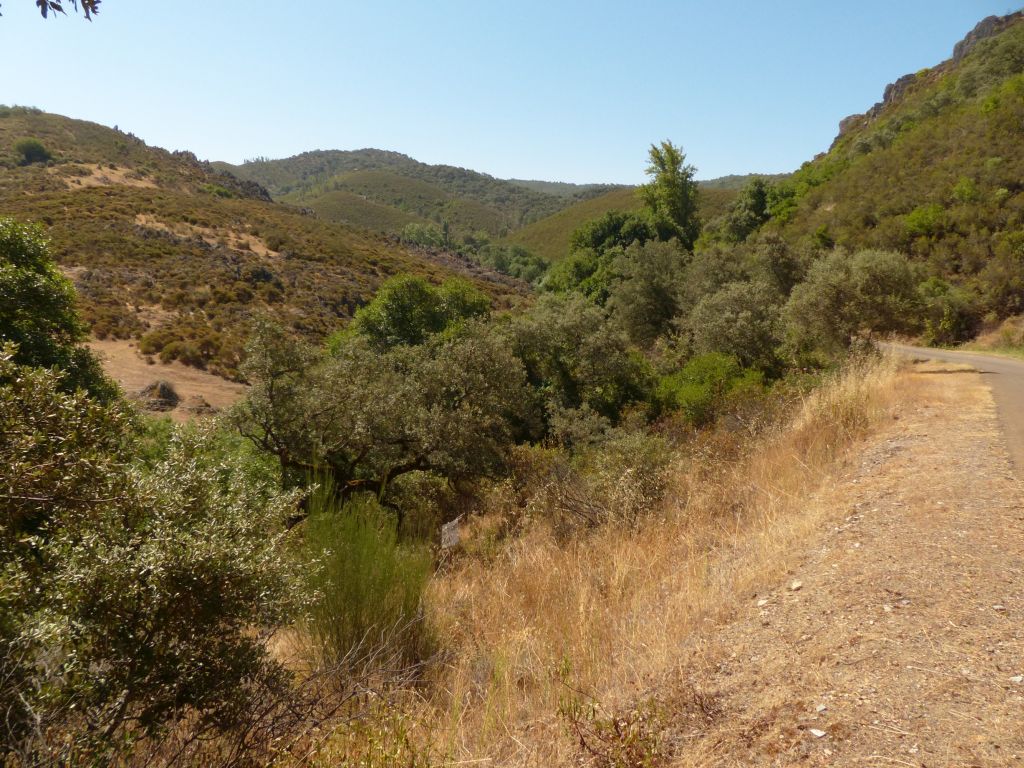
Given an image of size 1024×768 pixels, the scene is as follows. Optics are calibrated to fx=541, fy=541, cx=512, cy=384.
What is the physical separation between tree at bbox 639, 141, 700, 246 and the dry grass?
4099 cm

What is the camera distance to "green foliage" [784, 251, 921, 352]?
1286 cm

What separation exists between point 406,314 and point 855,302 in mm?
18905

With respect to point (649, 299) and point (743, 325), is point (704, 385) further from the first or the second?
point (649, 299)

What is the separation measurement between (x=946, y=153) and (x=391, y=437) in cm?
3670

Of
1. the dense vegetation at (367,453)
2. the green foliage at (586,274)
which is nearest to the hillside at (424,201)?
the green foliage at (586,274)

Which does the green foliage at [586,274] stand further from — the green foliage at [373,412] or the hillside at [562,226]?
the hillside at [562,226]

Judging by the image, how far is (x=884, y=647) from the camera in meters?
2.65

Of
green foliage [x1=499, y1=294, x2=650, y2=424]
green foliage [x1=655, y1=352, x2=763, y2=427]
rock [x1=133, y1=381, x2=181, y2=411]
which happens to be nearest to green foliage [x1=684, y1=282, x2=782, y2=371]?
green foliage [x1=655, y1=352, x2=763, y2=427]

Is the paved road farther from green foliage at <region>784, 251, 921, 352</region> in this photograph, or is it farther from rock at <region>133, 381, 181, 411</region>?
rock at <region>133, 381, 181, 411</region>

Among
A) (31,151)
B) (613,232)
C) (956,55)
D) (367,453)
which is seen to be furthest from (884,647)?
(956,55)

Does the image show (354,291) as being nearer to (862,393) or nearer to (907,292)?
(907,292)

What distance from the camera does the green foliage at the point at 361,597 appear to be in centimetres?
362

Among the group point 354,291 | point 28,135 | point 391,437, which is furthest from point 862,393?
point 28,135

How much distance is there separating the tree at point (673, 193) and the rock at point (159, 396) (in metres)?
36.6
